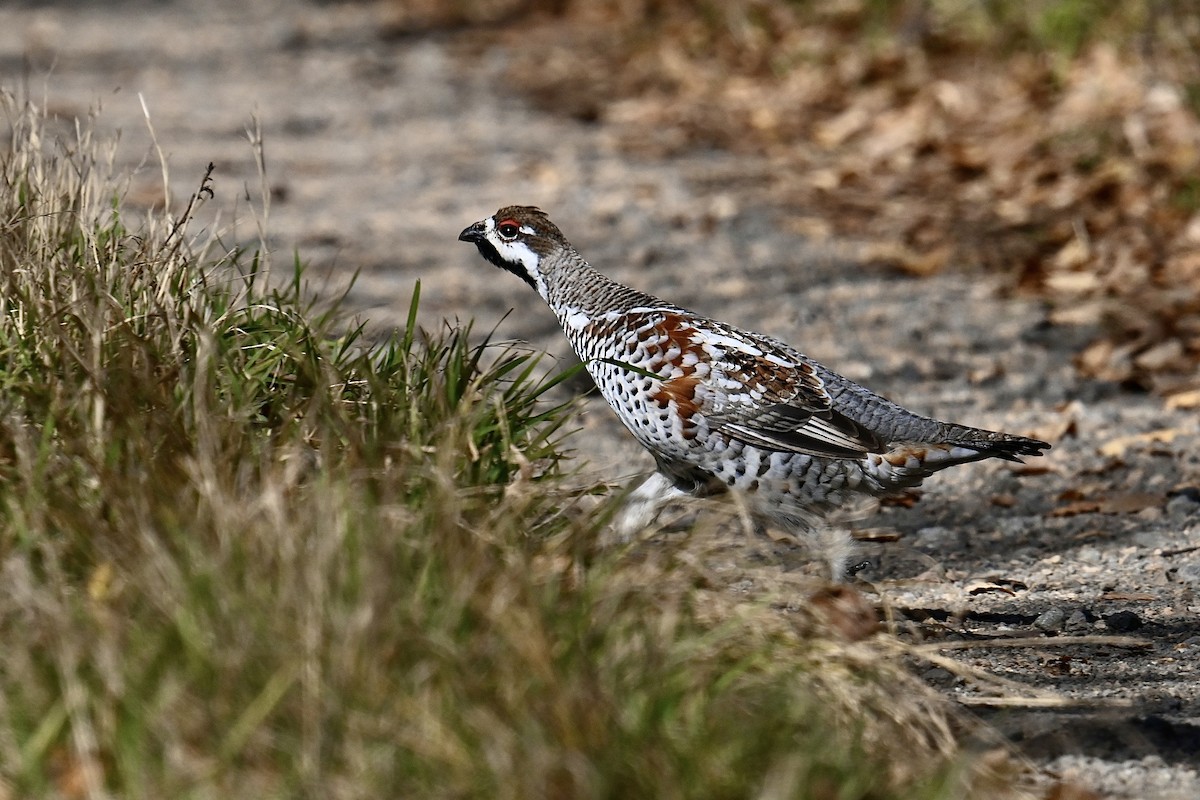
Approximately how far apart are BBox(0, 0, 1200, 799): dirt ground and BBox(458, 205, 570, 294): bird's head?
2.06 feet

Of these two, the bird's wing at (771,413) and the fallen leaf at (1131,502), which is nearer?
the bird's wing at (771,413)

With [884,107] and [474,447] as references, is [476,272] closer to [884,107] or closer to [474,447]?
[884,107]

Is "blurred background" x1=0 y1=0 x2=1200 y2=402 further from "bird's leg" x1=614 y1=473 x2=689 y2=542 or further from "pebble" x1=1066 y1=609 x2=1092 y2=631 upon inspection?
"pebble" x1=1066 y1=609 x2=1092 y2=631

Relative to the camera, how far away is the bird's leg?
404 cm

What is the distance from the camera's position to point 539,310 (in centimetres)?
770

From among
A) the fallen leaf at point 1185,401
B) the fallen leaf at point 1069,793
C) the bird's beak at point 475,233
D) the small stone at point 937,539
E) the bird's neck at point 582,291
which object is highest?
the bird's beak at point 475,233

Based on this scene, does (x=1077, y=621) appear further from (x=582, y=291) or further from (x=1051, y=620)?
(x=582, y=291)

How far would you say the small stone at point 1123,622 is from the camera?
431 cm

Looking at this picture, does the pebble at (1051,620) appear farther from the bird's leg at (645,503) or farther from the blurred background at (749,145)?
the blurred background at (749,145)

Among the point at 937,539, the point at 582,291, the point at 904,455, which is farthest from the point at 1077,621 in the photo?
the point at 582,291

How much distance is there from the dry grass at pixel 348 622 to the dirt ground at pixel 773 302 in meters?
0.40

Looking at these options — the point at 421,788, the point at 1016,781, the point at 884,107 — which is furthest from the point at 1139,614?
the point at 884,107

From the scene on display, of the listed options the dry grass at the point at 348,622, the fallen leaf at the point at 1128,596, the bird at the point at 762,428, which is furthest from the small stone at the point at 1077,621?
the dry grass at the point at 348,622

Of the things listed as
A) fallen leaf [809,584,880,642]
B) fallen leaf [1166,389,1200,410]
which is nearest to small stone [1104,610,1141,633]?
fallen leaf [809,584,880,642]
